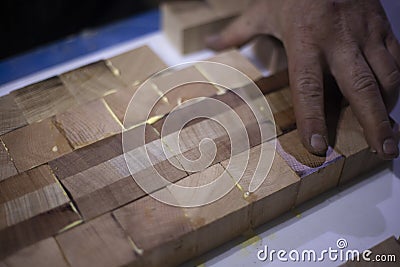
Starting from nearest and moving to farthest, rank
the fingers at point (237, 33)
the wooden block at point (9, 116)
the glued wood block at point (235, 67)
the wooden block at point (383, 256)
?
the wooden block at point (383, 256) → the wooden block at point (9, 116) → the glued wood block at point (235, 67) → the fingers at point (237, 33)

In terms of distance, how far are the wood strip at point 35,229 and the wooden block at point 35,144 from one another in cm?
13

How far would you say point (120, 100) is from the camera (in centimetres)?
113

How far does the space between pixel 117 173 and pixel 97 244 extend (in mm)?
153

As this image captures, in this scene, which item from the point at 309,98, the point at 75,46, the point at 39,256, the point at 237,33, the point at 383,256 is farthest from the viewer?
the point at 75,46

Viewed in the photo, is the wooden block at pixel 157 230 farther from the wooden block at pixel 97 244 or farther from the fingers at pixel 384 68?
the fingers at pixel 384 68

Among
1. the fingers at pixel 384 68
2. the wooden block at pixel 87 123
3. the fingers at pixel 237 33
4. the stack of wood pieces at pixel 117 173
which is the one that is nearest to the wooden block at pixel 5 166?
the stack of wood pieces at pixel 117 173

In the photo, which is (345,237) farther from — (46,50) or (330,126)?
(46,50)

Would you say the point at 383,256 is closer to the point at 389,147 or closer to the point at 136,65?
the point at 389,147

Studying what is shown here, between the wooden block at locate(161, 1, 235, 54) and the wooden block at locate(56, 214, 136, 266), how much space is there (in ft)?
2.21

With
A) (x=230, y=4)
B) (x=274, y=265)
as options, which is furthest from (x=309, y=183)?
(x=230, y=4)

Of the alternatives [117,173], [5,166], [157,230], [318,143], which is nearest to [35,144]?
[5,166]

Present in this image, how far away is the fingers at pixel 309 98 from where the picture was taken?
1.03 m

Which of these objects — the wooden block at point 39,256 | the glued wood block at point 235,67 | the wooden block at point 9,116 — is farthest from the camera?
the glued wood block at point 235,67

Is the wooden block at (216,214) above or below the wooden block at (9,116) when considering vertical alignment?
below
